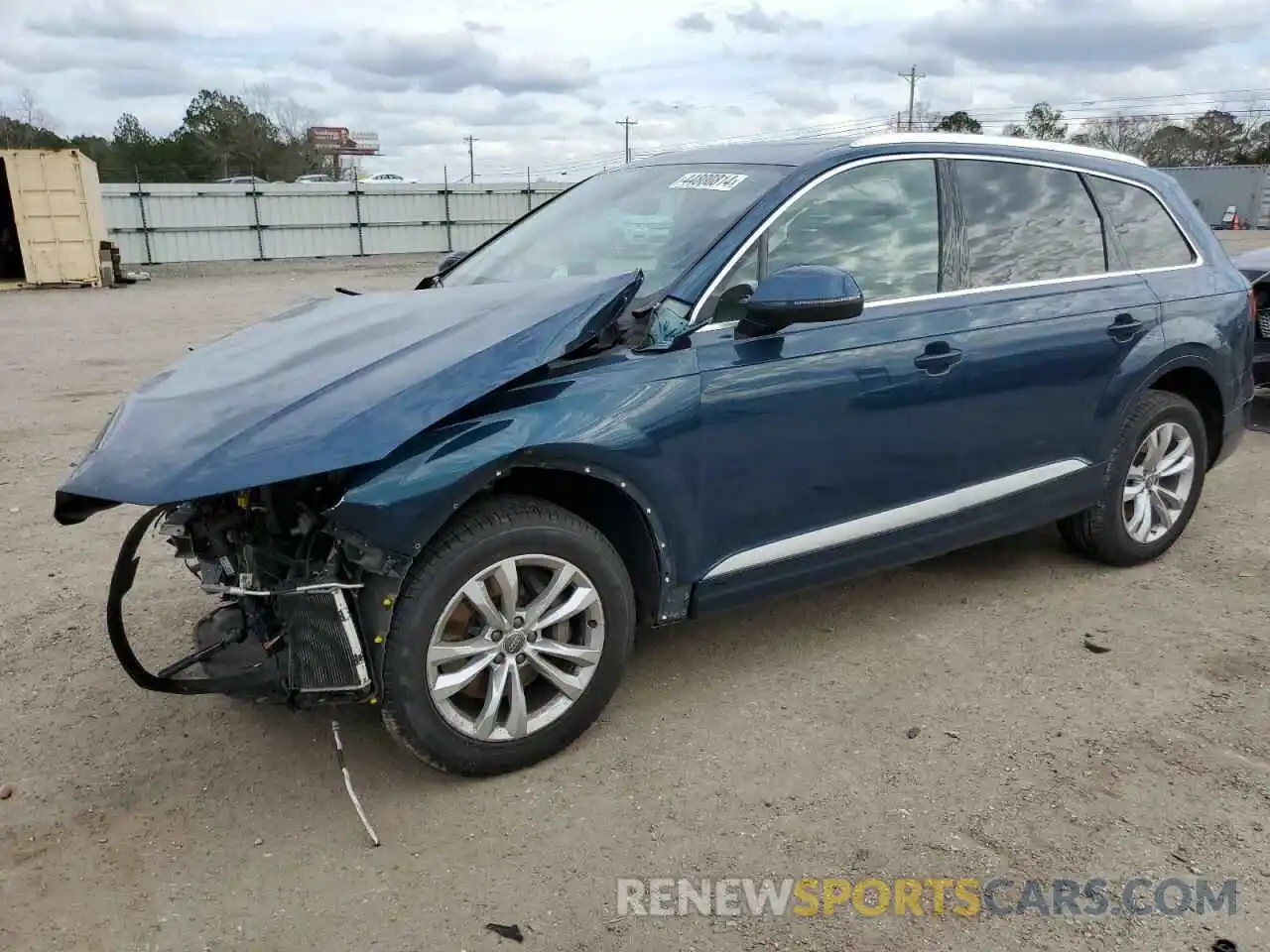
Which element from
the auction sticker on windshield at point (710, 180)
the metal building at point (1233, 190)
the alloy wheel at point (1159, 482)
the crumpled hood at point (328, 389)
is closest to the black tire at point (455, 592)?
the crumpled hood at point (328, 389)

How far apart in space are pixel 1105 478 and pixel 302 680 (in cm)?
338

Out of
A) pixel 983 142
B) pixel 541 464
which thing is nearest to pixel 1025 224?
pixel 983 142

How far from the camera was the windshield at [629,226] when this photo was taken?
3.46 metres

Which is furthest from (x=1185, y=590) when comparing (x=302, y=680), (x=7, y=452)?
(x=7, y=452)

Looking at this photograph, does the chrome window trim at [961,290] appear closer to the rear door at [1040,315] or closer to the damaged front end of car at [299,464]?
the rear door at [1040,315]

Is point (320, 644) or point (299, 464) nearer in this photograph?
point (299, 464)

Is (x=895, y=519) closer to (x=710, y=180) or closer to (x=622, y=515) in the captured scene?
(x=622, y=515)

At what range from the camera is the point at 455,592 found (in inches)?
112

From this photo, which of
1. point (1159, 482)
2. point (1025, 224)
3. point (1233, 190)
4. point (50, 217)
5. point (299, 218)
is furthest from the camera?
point (1233, 190)

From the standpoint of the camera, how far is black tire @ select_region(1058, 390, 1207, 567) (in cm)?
441

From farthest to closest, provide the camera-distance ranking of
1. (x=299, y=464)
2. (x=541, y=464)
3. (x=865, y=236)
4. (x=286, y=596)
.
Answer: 1. (x=865, y=236)
2. (x=541, y=464)
3. (x=286, y=596)
4. (x=299, y=464)

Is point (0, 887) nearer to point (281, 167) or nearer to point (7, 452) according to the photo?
point (7, 452)

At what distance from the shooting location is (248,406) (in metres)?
2.79
